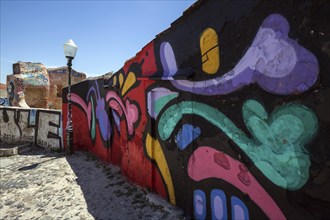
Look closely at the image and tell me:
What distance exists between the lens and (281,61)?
83.3 inches

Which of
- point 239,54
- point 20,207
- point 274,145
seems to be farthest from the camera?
point 20,207

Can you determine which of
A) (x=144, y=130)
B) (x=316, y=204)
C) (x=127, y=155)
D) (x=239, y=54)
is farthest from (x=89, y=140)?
(x=316, y=204)

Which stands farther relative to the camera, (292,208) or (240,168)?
(240,168)

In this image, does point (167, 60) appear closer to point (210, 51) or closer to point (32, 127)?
point (210, 51)

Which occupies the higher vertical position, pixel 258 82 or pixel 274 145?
pixel 258 82

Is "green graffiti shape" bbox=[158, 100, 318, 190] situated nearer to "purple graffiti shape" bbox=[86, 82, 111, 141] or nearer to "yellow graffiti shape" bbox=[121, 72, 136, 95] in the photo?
"yellow graffiti shape" bbox=[121, 72, 136, 95]

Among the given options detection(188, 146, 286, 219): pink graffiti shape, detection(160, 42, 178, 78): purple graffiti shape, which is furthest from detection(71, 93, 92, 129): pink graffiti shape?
detection(188, 146, 286, 219): pink graffiti shape

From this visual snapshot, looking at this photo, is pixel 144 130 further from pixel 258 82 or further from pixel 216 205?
pixel 258 82

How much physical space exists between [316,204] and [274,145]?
1.88 feet

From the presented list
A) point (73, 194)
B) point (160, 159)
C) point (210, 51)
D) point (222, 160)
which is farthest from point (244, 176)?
point (73, 194)

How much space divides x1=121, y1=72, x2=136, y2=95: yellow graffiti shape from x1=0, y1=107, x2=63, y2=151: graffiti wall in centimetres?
557

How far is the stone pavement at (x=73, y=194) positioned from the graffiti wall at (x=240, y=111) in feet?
1.48

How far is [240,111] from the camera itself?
259cm

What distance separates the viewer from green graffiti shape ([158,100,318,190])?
77.1 inches
